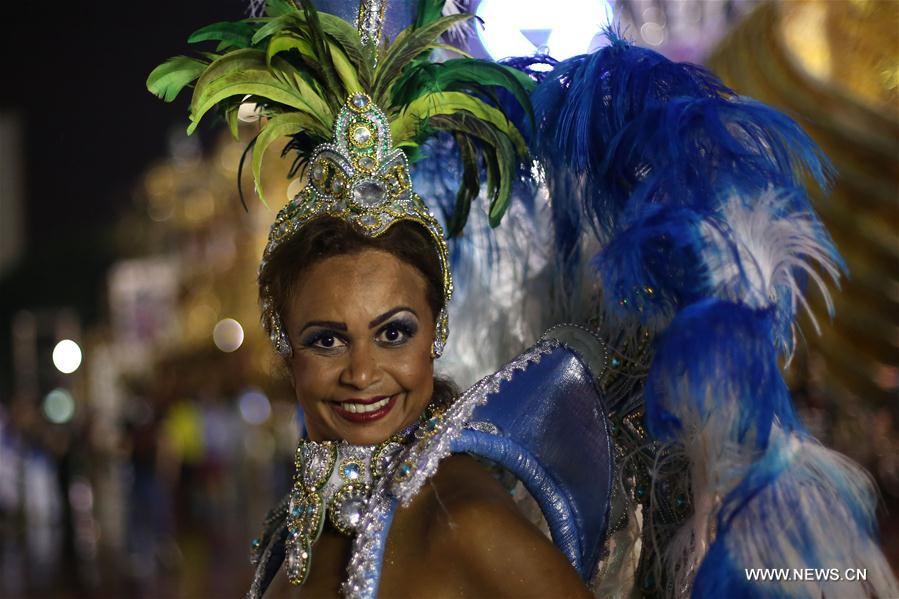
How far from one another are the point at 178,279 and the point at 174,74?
24519 millimetres

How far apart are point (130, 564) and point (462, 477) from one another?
8141mm

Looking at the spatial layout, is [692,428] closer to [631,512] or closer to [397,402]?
[631,512]

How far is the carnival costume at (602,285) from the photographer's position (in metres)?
1.70

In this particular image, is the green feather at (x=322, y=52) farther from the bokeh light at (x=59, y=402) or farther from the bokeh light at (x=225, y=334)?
the bokeh light at (x=59, y=402)

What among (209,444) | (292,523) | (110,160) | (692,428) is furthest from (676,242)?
(110,160)

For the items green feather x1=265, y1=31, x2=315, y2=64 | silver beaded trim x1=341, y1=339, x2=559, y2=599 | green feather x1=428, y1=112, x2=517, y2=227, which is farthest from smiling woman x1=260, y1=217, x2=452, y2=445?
green feather x1=265, y1=31, x2=315, y2=64

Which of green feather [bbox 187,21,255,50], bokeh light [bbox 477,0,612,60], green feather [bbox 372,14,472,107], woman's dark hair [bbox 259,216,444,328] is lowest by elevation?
woman's dark hair [bbox 259,216,444,328]

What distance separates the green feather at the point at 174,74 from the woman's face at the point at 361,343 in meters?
0.47

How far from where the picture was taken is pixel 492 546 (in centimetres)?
177

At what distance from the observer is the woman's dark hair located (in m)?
2.04

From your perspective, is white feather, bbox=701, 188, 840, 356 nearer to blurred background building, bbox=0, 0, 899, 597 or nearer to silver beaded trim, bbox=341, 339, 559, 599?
blurred background building, bbox=0, 0, 899, 597

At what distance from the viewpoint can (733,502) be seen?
1701mm

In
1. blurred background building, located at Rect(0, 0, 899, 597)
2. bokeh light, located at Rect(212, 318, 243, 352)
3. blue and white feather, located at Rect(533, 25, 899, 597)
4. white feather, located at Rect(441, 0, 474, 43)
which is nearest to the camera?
blue and white feather, located at Rect(533, 25, 899, 597)

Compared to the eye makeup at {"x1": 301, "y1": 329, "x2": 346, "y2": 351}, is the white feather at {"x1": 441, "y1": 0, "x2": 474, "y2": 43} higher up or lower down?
higher up
